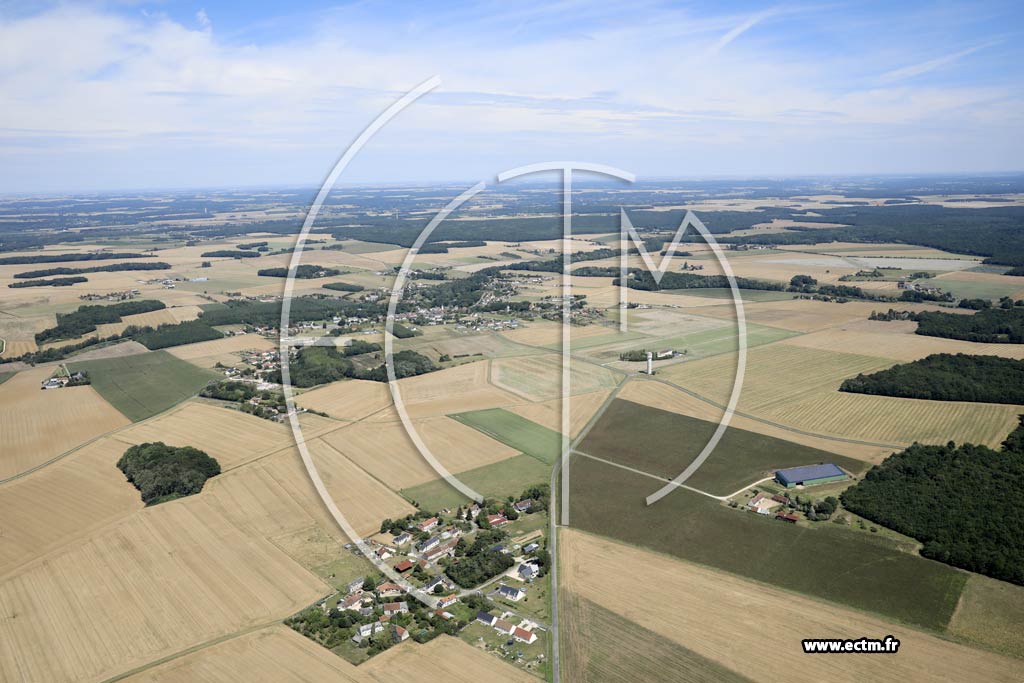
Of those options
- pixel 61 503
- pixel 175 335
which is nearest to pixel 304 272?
pixel 175 335

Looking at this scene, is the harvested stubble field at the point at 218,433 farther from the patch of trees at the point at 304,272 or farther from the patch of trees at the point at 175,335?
the patch of trees at the point at 304,272

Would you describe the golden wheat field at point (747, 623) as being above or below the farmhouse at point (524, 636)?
above

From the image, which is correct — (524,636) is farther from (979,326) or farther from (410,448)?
(979,326)

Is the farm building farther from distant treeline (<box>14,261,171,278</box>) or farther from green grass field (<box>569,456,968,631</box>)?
distant treeline (<box>14,261,171,278</box>)

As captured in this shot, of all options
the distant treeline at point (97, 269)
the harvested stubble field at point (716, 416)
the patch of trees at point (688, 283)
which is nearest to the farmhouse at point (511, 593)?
the harvested stubble field at point (716, 416)

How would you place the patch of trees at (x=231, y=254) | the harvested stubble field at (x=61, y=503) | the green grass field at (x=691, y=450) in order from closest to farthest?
the harvested stubble field at (x=61, y=503)
the green grass field at (x=691, y=450)
the patch of trees at (x=231, y=254)

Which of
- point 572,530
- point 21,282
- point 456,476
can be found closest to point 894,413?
point 572,530
